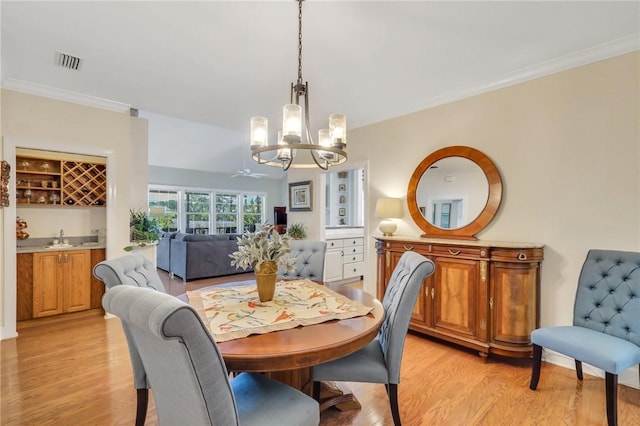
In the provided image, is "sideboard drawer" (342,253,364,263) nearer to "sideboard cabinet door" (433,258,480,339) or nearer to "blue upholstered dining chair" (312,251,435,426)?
"sideboard cabinet door" (433,258,480,339)

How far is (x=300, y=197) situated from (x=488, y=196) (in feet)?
10.3

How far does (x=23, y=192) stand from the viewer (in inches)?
143

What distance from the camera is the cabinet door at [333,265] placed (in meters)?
5.13

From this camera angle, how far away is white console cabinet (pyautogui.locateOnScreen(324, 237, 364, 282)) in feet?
17.0

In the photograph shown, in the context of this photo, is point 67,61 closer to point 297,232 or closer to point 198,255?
point 297,232

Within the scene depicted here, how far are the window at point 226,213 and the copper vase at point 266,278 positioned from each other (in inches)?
308

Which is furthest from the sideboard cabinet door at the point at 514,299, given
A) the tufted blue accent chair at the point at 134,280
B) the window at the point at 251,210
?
the window at the point at 251,210

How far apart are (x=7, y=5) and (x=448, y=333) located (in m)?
4.16

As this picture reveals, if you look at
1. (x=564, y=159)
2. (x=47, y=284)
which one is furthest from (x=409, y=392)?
(x=47, y=284)

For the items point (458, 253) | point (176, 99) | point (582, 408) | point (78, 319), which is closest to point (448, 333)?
point (458, 253)

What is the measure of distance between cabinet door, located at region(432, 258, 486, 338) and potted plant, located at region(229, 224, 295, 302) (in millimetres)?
1752

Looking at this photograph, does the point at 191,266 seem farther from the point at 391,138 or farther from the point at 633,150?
the point at 633,150

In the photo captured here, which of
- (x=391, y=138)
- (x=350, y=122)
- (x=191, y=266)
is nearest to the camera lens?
(x=391, y=138)

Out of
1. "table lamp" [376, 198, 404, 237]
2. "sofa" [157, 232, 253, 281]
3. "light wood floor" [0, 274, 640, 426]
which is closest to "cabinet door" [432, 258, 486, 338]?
"light wood floor" [0, 274, 640, 426]
